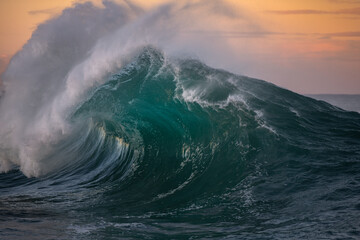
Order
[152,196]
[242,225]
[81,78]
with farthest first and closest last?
[81,78]
[152,196]
[242,225]

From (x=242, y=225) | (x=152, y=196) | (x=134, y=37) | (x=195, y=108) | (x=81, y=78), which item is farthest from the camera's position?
(x=134, y=37)

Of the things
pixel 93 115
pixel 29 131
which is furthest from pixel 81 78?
pixel 29 131

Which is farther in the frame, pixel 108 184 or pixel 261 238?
pixel 108 184

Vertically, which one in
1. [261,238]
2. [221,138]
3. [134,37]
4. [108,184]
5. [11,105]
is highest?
[134,37]

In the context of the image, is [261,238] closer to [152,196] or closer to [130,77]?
[152,196]

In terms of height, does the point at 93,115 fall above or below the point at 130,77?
below
